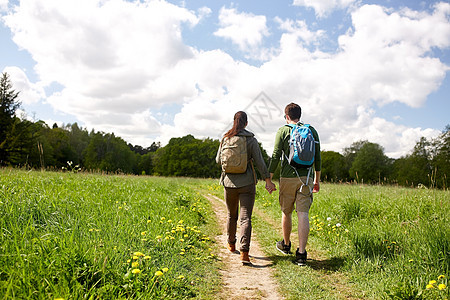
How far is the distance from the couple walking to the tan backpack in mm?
69

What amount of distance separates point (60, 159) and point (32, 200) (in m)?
69.3

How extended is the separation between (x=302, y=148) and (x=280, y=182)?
707mm

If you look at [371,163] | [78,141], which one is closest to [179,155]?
[78,141]

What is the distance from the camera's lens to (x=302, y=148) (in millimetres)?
4559

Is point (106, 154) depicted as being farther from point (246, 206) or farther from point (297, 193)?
point (297, 193)

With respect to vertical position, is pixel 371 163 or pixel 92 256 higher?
pixel 371 163

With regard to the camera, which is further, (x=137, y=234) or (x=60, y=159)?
(x=60, y=159)

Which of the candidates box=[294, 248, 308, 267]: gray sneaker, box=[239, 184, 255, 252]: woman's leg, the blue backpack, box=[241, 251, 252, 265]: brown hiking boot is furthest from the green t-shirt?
box=[241, 251, 252, 265]: brown hiking boot

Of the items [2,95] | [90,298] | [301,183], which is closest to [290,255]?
[301,183]

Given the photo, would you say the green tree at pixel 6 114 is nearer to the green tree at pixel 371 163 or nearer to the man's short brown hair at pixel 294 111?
the man's short brown hair at pixel 294 111

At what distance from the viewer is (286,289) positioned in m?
3.77

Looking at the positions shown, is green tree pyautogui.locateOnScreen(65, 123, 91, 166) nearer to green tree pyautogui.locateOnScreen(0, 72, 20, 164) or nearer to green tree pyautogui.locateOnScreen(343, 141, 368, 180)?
green tree pyautogui.locateOnScreen(0, 72, 20, 164)

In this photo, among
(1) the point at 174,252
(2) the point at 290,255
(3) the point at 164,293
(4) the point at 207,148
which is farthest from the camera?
(4) the point at 207,148

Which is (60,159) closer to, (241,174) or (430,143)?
(241,174)
